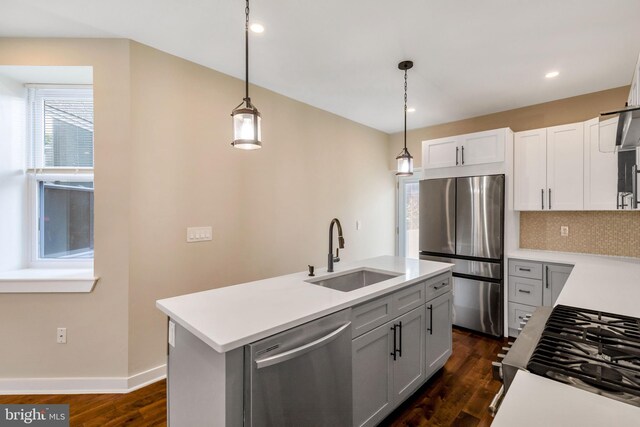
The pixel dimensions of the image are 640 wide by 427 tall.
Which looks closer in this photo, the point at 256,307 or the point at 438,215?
the point at 256,307

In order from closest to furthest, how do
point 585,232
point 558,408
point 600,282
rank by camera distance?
point 558,408 < point 600,282 < point 585,232

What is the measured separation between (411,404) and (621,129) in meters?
2.04

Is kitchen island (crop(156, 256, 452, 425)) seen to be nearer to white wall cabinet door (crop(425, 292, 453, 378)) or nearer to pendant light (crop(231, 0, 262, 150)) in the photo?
white wall cabinet door (crop(425, 292, 453, 378))

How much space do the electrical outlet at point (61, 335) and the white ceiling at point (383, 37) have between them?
2.22 m

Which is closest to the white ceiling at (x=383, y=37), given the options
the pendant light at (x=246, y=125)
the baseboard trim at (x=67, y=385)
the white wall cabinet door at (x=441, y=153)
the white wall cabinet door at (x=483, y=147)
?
the white wall cabinet door at (x=483, y=147)

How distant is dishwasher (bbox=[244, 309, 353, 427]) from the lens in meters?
1.17

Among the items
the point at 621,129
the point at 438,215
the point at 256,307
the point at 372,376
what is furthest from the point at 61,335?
the point at 438,215

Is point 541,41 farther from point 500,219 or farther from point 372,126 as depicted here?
point 372,126

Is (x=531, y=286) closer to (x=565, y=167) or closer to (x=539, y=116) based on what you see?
(x=565, y=167)

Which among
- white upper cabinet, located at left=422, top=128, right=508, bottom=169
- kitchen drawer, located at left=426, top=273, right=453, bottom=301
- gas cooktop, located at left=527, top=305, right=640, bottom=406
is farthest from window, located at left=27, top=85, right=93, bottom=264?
white upper cabinet, located at left=422, top=128, right=508, bottom=169

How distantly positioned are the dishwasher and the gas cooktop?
83 cm

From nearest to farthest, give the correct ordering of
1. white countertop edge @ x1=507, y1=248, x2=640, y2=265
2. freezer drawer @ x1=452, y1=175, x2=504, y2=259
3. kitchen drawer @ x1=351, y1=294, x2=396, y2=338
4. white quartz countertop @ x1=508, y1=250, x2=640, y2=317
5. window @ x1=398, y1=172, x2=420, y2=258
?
white quartz countertop @ x1=508, y1=250, x2=640, y2=317, kitchen drawer @ x1=351, y1=294, x2=396, y2=338, white countertop edge @ x1=507, y1=248, x2=640, y2=265, freezer drawer @ x1=452, y1=175, x2=504, y2=259, window @ x1=398, y1=172, x2=420, y2=258

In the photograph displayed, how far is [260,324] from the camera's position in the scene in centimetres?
125

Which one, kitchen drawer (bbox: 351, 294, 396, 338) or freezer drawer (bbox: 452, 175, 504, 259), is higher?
freezer drawer (bbox: 452, 175, 504, 259)
